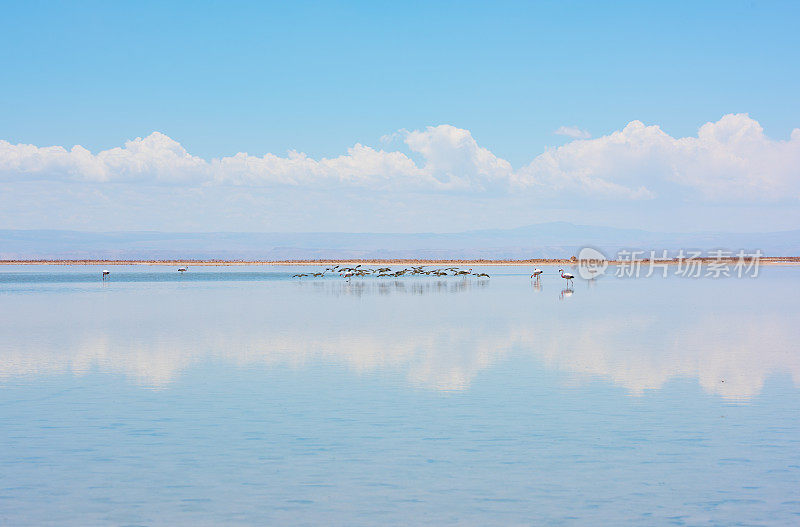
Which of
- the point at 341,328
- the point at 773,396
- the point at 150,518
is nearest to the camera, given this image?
the point at 150,518

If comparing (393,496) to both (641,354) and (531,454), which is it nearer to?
(531,454)

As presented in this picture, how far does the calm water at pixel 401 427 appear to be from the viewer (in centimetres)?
921

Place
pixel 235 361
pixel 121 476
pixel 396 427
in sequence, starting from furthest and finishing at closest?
pixel 235 361, pixel 396 427, pixel 121 476

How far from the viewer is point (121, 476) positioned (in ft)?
33.5

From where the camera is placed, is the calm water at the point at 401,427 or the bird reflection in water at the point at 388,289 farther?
the bird reflection in water at the point at 388,289

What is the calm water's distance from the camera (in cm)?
921

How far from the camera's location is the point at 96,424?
13078 mm

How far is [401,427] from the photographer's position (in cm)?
1274

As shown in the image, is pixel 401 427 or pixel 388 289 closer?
pixel 401 427

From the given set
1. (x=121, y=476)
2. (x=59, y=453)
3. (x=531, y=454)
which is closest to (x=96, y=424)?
(x=59, y=453)

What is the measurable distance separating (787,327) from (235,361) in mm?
17947

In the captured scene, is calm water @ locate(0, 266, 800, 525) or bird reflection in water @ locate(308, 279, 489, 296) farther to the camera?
bird reflection in water @ locate(308, 279, 489, 296)

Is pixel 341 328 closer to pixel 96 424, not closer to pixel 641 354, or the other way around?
pixel 641 354

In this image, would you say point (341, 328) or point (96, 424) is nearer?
point (96, 424)
